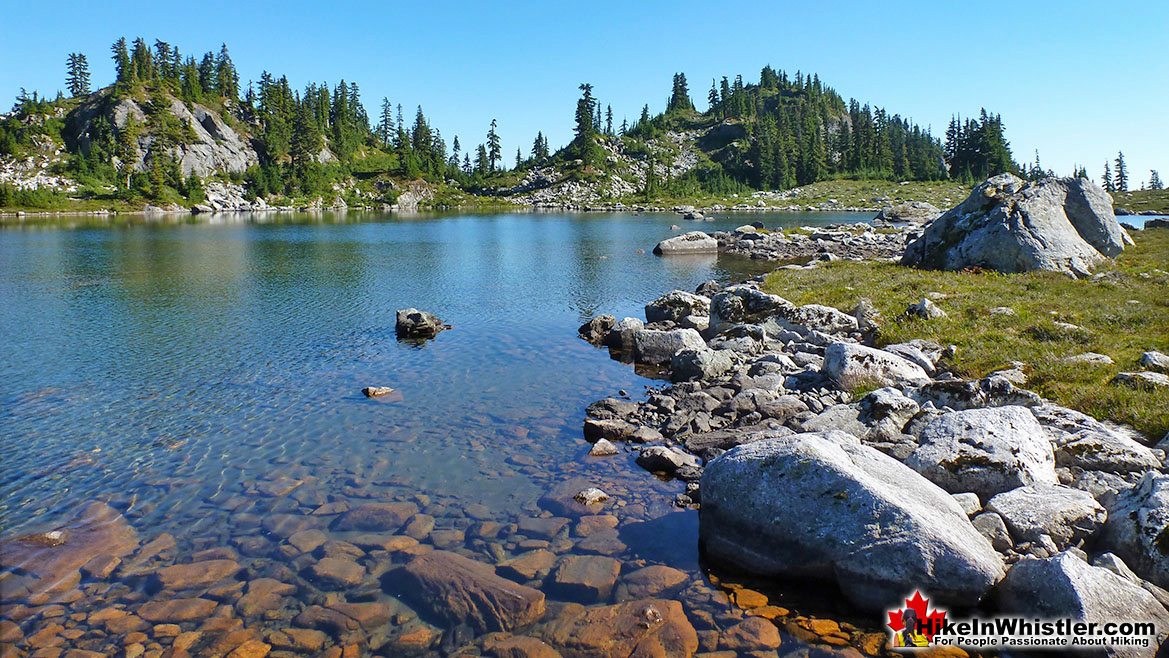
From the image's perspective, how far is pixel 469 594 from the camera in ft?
34.9

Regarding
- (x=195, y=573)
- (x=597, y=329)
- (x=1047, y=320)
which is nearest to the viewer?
(x=195, y=573)

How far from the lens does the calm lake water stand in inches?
562

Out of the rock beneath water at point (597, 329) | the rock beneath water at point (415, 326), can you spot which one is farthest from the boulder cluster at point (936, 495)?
the rock beneath water at point (415, 326)

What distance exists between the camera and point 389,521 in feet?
43.7

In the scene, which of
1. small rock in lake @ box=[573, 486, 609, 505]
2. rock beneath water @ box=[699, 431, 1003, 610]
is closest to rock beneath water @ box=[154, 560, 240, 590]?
small rock in lake @ box=[573, 486, 609, 505]

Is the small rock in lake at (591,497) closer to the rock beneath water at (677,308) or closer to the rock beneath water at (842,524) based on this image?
the rock beneath water at (842,524)

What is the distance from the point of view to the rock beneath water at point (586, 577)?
10781 mm

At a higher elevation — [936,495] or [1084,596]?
[936,495]

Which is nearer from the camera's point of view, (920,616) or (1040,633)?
(1040,633)

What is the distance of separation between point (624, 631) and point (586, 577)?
1.54 metres

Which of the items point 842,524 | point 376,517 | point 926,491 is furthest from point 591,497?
point 926,491

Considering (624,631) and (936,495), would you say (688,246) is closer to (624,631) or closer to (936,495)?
(936,495)

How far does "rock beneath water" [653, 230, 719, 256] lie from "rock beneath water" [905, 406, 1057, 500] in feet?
192

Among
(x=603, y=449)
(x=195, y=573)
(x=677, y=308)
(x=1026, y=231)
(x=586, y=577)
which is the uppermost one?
(x=1026, y=231)
